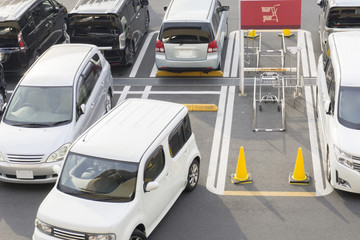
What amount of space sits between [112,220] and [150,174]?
3.89 ft

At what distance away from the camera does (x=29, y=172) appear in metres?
11.8

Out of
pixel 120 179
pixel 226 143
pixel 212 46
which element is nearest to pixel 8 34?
pixel 212 46

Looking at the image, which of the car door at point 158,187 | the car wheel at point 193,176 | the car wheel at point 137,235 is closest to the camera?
the car wheel at point 137,235

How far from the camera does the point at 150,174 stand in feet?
33.2

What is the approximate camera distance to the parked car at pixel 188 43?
54.0ft

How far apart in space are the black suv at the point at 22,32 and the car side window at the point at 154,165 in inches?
324

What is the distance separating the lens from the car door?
32.8ft

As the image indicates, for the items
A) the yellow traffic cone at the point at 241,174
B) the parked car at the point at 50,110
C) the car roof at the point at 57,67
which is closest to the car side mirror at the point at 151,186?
the yellow traffic cone at the point at 241,174

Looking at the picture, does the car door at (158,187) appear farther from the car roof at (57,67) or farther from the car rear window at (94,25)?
the car rear window at (94,25)

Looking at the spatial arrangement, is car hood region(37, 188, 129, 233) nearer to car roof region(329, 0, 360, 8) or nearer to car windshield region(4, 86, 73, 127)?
car windshield region(4, 86, 73, 127)

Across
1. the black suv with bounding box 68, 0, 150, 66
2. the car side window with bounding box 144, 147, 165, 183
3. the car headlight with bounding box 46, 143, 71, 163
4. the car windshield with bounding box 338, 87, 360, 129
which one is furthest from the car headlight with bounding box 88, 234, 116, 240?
the black suv with bounding box 68, 0, 150, 66

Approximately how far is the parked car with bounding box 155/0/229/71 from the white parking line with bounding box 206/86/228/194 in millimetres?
958

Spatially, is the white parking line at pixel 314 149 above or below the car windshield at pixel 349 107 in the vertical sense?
below

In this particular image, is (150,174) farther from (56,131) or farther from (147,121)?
(56,131)
